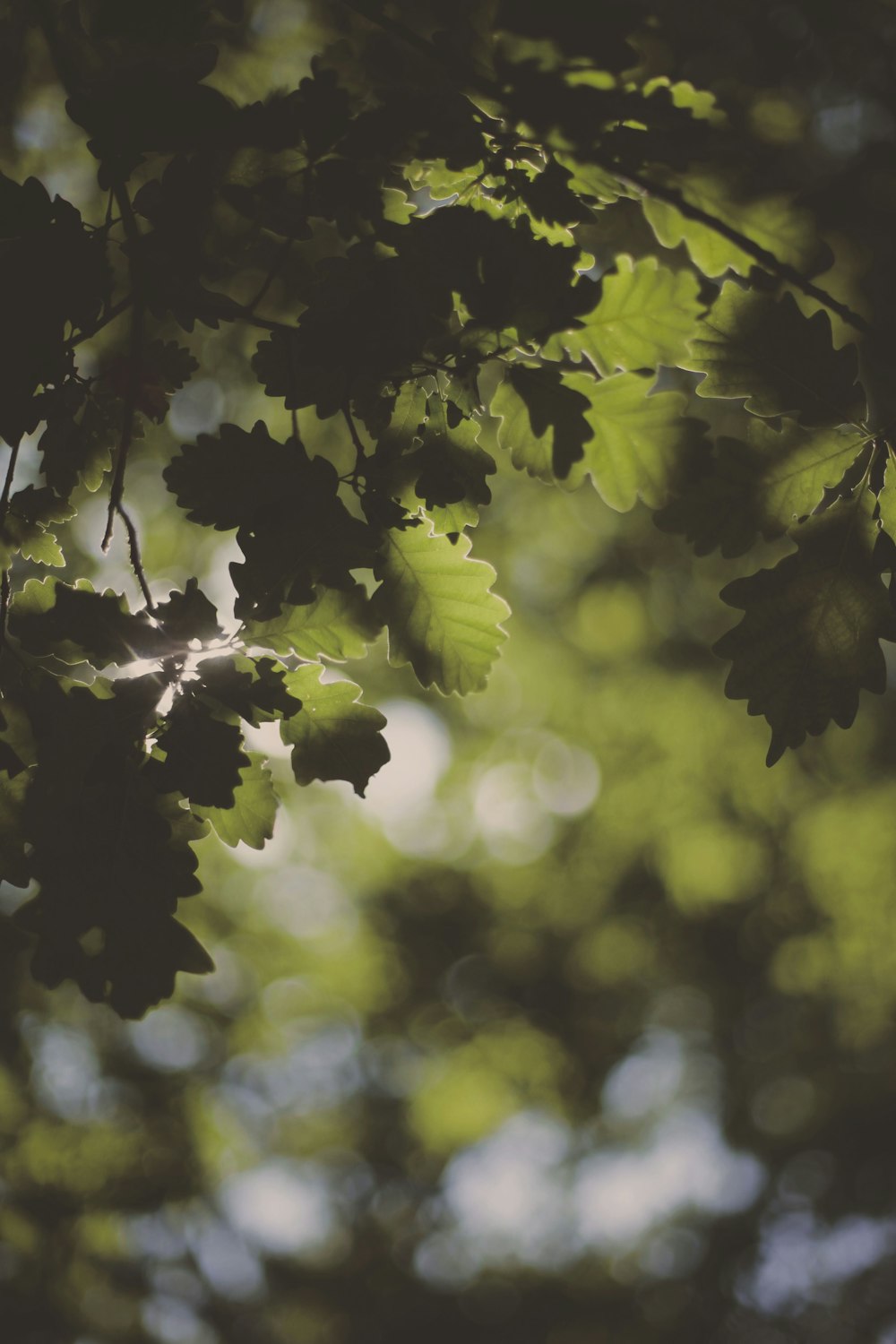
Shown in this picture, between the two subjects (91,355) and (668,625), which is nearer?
(91,355)


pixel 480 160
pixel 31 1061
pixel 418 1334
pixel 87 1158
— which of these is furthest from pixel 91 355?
pixel 418 1334

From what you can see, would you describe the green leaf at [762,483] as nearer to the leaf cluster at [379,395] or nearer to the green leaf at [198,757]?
the leaf cluster at [379,395]

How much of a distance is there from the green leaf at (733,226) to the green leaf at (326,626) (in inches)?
32.6

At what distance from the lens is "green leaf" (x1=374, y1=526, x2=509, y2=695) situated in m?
1.65

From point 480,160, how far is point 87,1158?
12.4m

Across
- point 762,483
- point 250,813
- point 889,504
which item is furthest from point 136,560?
point 889,504

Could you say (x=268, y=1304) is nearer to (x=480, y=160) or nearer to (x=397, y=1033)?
(x=397, y=1033)

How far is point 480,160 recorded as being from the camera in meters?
1.46

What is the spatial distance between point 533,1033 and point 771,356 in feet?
39.8

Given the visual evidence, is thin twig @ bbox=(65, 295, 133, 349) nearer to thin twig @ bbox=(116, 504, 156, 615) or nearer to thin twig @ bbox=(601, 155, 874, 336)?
thin twig @ bbox=(116, 504, 156, 615)

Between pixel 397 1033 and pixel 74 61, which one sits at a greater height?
pixel 397 1033

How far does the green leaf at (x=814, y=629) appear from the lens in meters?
1.58

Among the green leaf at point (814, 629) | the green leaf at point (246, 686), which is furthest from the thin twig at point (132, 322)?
the green leaf at point (814, 629)

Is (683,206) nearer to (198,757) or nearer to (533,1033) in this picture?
(198,757)
